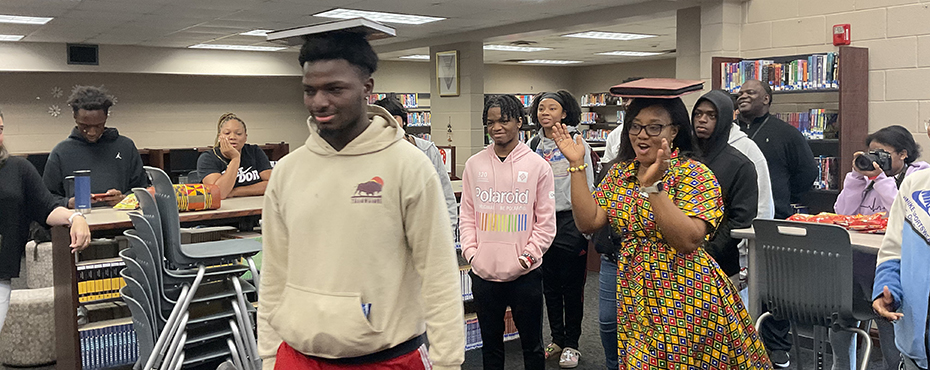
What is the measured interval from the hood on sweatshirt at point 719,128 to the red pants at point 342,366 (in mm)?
1556

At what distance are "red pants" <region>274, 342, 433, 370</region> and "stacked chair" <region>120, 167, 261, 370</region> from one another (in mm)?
1426

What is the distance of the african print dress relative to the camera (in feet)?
6.42

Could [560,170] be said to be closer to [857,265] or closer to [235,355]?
[857,265]

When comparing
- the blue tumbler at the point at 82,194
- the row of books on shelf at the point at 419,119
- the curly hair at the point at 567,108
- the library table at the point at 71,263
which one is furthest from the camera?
the row of books on shelf at the point at 419,119

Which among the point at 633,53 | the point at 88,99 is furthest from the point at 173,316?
the point at 633,53

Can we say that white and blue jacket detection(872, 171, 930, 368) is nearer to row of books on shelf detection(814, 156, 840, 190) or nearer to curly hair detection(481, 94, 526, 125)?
curly hair detection(481, 94, 526, 125)

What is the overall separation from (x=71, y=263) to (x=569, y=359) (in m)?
2.44

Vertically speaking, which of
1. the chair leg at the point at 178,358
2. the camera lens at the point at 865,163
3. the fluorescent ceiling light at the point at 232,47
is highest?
the fluorescent ceiling light at the point at 232,47

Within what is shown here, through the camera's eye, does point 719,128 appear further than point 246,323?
No

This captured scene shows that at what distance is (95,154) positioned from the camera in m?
4.05

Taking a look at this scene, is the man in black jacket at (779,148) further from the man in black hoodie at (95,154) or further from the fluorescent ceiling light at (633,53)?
the fluorescent ceiling light at (633,53)

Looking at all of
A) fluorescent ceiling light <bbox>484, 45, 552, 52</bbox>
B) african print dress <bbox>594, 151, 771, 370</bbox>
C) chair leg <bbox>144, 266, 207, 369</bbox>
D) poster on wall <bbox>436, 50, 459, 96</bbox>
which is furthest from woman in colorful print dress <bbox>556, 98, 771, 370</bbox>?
fluorescent ceiling light <bbox>484, 45, 552, 52</bbox>

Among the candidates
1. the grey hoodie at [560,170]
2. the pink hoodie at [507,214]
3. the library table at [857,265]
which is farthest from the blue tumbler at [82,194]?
Answer: the library table at [857,265]

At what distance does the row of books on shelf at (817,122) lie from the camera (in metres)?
5.49
